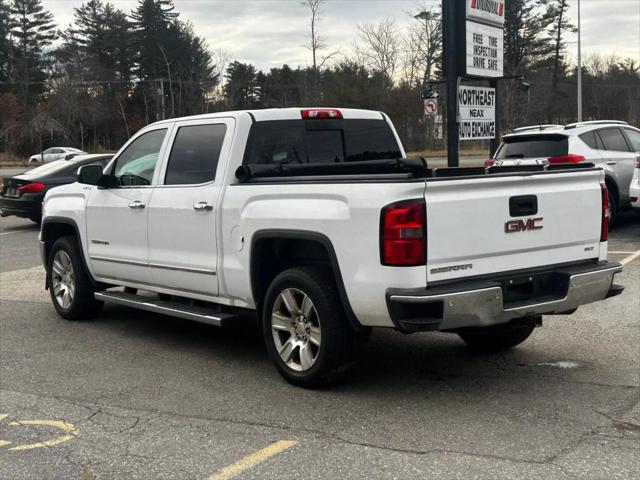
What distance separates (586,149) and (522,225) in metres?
8.16

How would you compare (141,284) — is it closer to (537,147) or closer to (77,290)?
(77,290)

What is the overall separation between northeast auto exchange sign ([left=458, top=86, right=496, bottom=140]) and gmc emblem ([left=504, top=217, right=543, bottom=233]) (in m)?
7.37

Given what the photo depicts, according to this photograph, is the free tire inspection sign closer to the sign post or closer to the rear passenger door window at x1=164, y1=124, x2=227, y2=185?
the sign post

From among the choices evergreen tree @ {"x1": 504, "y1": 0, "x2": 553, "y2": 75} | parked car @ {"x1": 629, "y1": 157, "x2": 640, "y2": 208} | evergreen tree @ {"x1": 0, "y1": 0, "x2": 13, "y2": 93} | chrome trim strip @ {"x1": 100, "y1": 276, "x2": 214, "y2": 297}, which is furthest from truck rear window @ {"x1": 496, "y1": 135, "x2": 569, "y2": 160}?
evergreen tree @ {"x1": 0, "y1": 0, "x2": 13, "y2": 93}

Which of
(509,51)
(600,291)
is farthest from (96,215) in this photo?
(509,51)

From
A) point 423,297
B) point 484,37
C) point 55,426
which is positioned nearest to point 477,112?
point 484,37

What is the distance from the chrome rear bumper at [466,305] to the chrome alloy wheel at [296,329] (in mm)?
753

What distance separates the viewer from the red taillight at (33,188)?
15.9 metres

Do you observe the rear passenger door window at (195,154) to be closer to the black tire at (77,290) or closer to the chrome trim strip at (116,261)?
the chrome trim strip at (116,261)

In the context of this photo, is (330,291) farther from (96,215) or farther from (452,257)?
(96,215)

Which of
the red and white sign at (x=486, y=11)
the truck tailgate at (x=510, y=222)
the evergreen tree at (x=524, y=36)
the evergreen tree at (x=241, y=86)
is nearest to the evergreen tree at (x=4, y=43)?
the evergreen tree at (x=241, y=86)

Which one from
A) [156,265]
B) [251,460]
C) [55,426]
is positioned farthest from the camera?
[156,265]

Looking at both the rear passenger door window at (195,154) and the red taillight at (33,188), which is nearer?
the rear passenger door window at (195,154)

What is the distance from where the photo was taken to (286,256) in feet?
18.1
